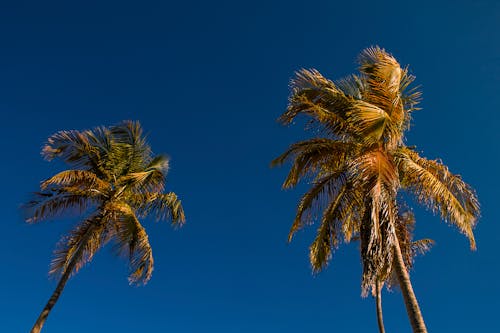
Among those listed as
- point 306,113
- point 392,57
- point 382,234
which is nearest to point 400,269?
point 382,234

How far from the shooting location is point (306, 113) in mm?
11703

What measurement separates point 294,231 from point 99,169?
24.0 ft

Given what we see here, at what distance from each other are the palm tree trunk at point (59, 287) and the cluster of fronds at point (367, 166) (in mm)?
6756

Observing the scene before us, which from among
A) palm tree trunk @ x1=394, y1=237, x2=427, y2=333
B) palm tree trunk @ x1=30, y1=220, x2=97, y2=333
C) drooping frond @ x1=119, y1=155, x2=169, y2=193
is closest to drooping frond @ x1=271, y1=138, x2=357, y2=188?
palm tree trunk @ x1=394, y1=237, x2=427, y2=333

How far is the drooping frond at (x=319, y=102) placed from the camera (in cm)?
1126

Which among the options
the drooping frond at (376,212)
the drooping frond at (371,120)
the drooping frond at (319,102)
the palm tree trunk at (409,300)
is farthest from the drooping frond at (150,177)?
the palm tree trunk at (409,300)

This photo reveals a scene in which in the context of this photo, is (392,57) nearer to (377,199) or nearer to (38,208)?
(377,199)

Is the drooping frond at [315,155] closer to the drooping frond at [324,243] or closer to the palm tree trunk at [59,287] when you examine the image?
the drooping frond at [324,243]

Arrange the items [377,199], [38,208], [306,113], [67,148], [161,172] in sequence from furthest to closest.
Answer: [161,172]
[67,148]
[38,208]
[306,113]
[377,199]

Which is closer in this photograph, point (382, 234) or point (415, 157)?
point (382, 234)

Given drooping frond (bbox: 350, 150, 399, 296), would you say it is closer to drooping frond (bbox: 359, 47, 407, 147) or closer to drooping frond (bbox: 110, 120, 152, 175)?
drooping frond (bbox: 359, 47, 407, 147)

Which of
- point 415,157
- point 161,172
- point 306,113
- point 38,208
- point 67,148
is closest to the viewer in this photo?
point 415,157

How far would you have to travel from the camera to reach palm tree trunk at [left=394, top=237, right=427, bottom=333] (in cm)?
800

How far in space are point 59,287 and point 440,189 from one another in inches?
438
